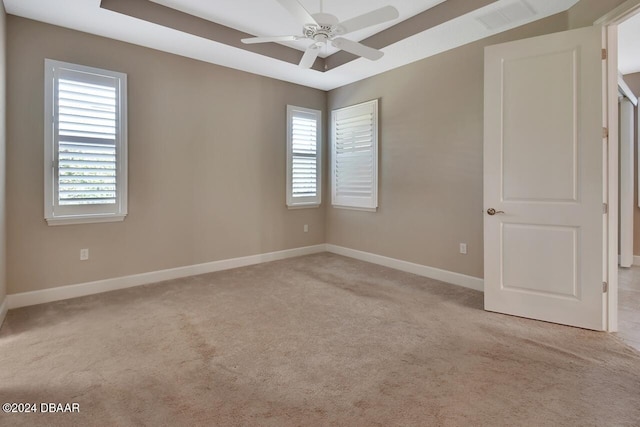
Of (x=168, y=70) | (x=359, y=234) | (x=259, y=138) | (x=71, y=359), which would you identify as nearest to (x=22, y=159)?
(x=168, y=70)

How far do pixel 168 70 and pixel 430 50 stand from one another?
10.3 ft

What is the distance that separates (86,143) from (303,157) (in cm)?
290

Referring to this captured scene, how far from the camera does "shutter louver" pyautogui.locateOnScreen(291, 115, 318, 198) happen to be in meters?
5.29

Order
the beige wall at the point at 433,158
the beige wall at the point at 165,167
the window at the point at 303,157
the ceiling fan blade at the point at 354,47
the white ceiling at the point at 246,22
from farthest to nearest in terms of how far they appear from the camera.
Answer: the window at the point at 303,157 < the beige wall at the point at 433,158 < the beige wall at the point at 165,167 < the white ceiling at the point at 246,22 < the ceiling fan blade at the point at 354,47

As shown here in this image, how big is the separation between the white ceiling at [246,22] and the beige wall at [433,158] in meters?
0.25

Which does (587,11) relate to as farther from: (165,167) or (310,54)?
(165,167)

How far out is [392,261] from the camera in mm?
4734

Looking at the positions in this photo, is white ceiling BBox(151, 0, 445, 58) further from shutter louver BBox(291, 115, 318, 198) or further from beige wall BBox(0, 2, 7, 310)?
shutter louver BBox(291, 115, 318, 198)

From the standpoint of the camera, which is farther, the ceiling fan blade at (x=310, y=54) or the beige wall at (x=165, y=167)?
the beige wall at (x=165, y=167)

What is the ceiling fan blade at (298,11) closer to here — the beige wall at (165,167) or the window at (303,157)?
the beige wall at (165,167)

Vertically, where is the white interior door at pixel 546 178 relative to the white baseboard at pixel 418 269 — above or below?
above

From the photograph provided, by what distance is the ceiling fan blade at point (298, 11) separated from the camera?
227 cm

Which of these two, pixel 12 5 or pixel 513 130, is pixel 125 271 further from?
pixel 513 130

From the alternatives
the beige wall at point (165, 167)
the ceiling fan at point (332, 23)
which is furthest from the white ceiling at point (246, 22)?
the ceiling fan at point (332, 23)
